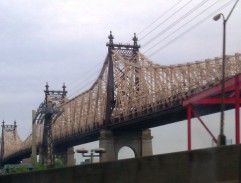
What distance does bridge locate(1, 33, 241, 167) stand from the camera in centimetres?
7000

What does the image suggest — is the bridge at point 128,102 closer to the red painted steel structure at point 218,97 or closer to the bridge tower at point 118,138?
the bridge tower at point 118,138

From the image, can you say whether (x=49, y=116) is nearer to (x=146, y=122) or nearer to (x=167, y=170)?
(x=146, y=122)

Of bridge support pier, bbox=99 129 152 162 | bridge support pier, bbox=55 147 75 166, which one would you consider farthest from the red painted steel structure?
bridge support pier, bbox=55 147 75 166

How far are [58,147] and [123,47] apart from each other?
27776mm

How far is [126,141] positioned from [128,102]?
5613 millimetres

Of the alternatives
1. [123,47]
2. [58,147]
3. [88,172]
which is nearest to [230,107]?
[88,172]

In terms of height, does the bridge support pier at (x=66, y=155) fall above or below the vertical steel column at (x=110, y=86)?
below

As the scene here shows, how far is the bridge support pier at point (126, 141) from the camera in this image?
3282 inches

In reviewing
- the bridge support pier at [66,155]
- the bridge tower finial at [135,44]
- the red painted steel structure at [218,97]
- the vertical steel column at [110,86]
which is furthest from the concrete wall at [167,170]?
the bridge support pier at [66,155]

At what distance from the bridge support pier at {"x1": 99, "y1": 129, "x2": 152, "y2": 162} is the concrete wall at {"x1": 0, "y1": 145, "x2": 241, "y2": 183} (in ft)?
207

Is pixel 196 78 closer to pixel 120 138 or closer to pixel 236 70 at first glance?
pixel 236 70

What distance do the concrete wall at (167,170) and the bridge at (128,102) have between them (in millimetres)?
44462

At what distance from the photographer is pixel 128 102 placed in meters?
85.4

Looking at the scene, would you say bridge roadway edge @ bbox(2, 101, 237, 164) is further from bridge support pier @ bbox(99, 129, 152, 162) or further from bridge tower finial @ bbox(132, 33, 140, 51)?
bridge tower finial @ bbox(132, 33, 140, 51)
